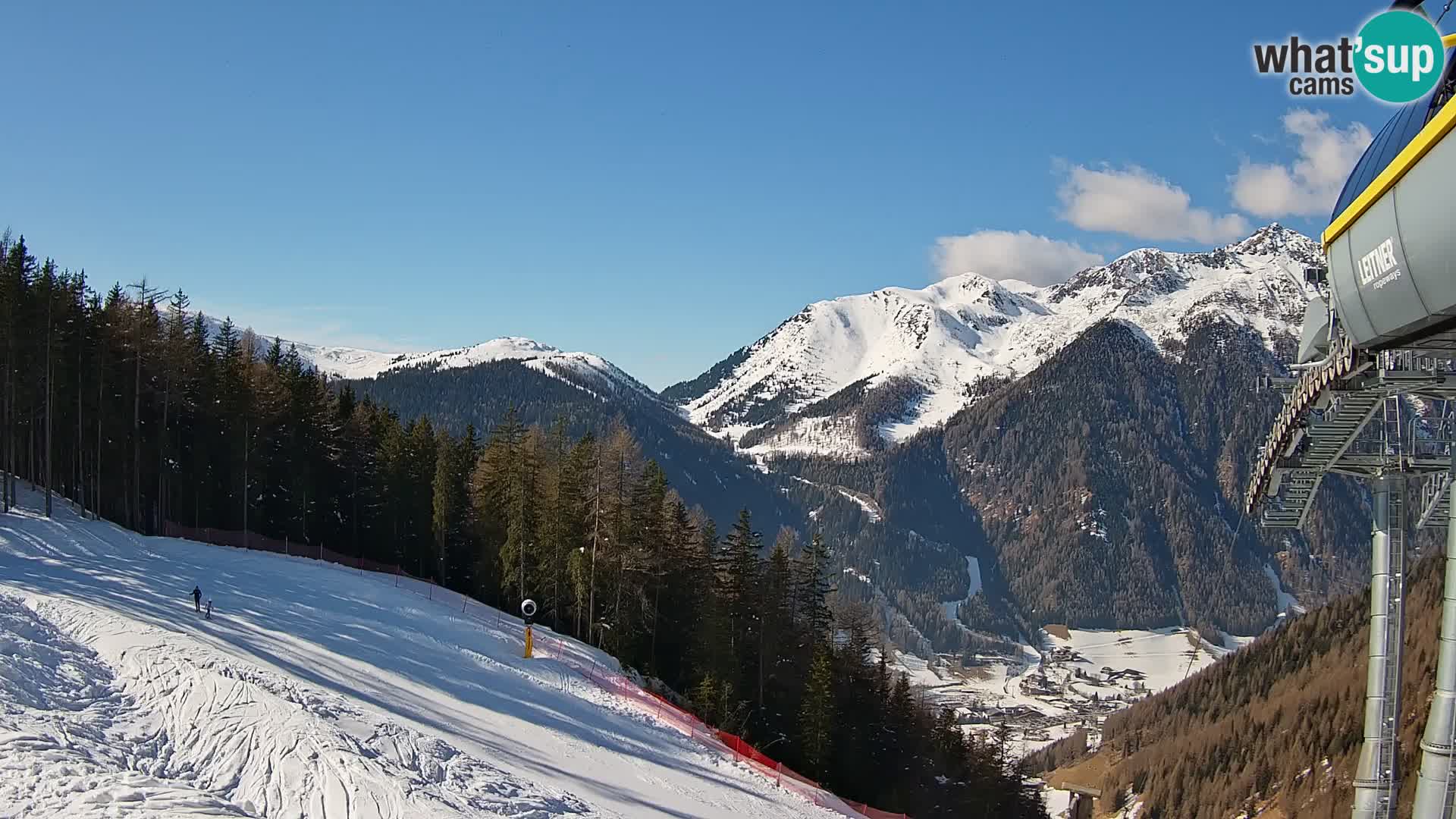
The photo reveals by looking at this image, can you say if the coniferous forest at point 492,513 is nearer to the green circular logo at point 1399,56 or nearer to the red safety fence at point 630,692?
the red safety fence at point 630,692

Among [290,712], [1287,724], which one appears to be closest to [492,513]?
[290,712]

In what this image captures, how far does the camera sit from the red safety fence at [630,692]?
29.6 meters

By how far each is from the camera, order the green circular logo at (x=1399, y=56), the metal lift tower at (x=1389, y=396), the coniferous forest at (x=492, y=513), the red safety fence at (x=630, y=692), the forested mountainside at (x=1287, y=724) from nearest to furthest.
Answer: the metal lift tower at (x=1389, y=396)
the green circular logo at (x=1399, y=56)
the red safety fence at (x=630, y=692)
the coniferous forest at (x=492, y=513)
the forested mountainside at (x=1287, y=724)

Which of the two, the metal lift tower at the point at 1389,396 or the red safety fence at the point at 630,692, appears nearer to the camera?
the metal lift tower at the point at 1389,396

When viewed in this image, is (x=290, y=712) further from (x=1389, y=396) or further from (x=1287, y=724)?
(x=1287, y=724)

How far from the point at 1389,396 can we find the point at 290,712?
21.4 meters

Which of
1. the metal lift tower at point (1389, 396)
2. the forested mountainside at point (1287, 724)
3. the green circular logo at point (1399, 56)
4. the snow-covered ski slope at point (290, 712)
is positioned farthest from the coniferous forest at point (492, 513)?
the green circular logo at point (1399, 56)

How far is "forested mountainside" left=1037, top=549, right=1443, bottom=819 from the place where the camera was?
158ft

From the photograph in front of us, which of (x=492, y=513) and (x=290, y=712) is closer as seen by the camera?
(x=290, y=712)

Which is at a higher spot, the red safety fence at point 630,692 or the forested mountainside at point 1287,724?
the red safety fence at point 630,692

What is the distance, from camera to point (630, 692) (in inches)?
1291

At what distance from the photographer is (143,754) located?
59.3ft

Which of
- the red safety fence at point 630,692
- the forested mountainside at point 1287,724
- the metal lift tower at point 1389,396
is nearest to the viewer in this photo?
the metal lift tower at point 1389,396

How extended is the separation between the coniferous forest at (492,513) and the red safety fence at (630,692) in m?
2.52
